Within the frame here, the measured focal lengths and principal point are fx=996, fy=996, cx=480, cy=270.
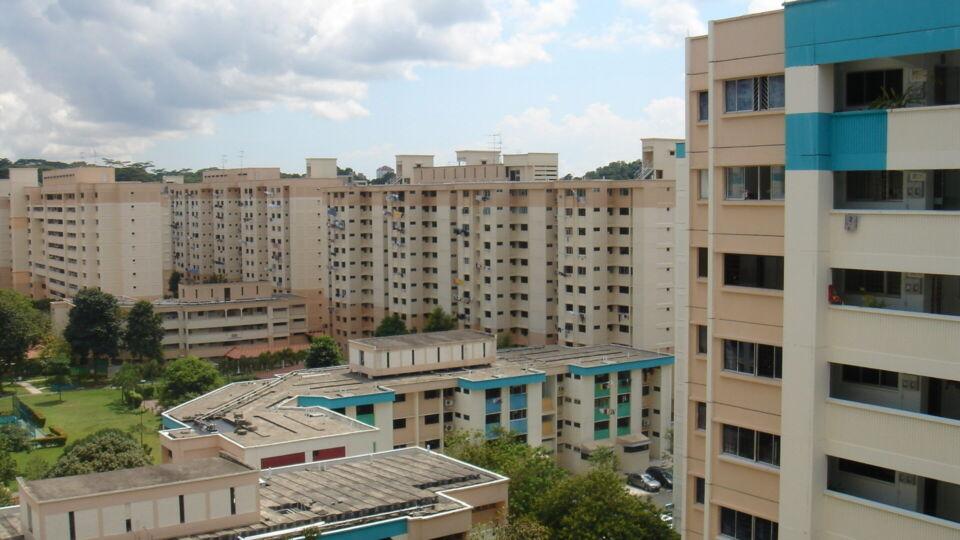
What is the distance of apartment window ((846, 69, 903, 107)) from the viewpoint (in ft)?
34.9

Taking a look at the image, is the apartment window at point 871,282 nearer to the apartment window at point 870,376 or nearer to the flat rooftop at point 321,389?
the apartment window at point 870,376

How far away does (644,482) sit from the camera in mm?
31297

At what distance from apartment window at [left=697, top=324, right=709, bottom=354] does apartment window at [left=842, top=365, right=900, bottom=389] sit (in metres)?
2.24

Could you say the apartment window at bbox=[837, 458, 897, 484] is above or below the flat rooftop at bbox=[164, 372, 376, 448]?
above

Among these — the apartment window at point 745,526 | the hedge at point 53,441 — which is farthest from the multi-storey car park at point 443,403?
the apartment window at point 745,526

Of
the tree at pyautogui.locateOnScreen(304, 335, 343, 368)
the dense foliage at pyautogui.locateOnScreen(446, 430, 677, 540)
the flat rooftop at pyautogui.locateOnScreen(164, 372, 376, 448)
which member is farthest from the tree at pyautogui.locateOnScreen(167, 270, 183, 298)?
the dense foliage at pyautogui.locateOnScreen(446, 430, 677, 540)

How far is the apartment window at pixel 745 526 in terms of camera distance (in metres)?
11.7

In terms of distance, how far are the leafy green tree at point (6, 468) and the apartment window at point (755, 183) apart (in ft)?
71.2

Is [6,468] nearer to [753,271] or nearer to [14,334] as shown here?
[14,334]

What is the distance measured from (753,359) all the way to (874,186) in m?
2.48

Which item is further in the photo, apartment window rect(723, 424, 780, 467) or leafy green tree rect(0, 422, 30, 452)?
leafy green tree rect(0, 422, 30, 452)

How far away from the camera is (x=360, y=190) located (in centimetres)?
5175

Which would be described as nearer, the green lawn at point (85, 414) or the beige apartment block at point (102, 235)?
the green lawn at point (85, 414)

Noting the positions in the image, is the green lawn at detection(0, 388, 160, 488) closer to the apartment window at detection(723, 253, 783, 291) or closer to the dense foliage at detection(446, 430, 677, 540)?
the dense foliage at detection(446, 430, 677, 540)
